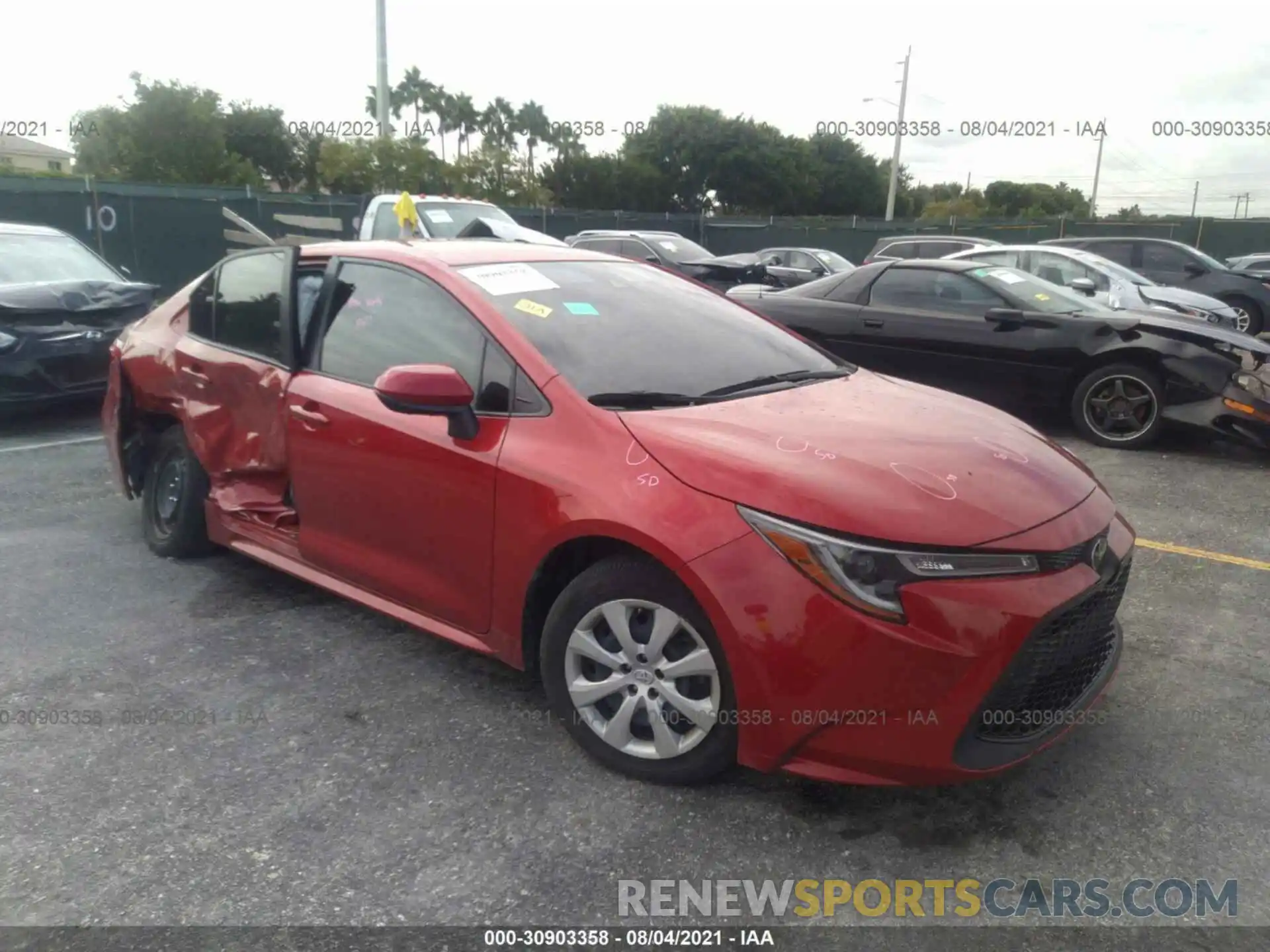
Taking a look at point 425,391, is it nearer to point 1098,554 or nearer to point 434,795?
point 434,795

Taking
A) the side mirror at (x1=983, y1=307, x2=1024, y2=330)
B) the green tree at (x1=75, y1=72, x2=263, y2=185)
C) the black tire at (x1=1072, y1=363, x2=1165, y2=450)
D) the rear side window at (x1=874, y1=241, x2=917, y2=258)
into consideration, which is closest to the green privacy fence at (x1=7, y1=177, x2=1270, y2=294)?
the side mirror at (x1=983, y1=307, x2=1024, y2=330)

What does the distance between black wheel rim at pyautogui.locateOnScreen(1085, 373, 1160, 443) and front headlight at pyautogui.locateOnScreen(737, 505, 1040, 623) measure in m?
5.31

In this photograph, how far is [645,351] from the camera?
3.39m

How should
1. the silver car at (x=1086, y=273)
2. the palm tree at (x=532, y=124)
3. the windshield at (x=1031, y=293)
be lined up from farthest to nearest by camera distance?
1. the palm tree at (x=532, y=124)
2. the silver car at (x=1086, y=273)
3. the windshield at (x=1031, y=293)

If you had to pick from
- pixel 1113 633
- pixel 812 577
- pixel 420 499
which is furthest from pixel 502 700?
pixel 1113 633

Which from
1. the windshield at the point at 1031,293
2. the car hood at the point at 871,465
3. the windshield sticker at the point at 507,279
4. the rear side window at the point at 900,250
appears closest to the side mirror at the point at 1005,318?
the windshield at the point at 1031,293

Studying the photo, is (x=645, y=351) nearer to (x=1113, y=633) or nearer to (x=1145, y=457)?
(x=1113, y=633)

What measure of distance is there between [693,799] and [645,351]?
4.81ft

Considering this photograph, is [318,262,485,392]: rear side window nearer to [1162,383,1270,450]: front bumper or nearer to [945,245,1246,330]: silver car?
[1162,383,1270,450]: front bumper

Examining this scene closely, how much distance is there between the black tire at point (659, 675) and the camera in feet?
8.62

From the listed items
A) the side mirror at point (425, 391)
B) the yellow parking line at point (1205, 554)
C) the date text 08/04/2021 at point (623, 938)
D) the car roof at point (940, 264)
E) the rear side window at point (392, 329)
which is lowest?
the date text 08/04/2021 at point (623, 938)

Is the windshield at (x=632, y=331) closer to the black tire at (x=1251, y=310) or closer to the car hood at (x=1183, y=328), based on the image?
the car hood at (x=1183, y=328)

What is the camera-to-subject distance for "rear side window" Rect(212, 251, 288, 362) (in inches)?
160

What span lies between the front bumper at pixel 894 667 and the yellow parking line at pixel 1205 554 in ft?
8.96
